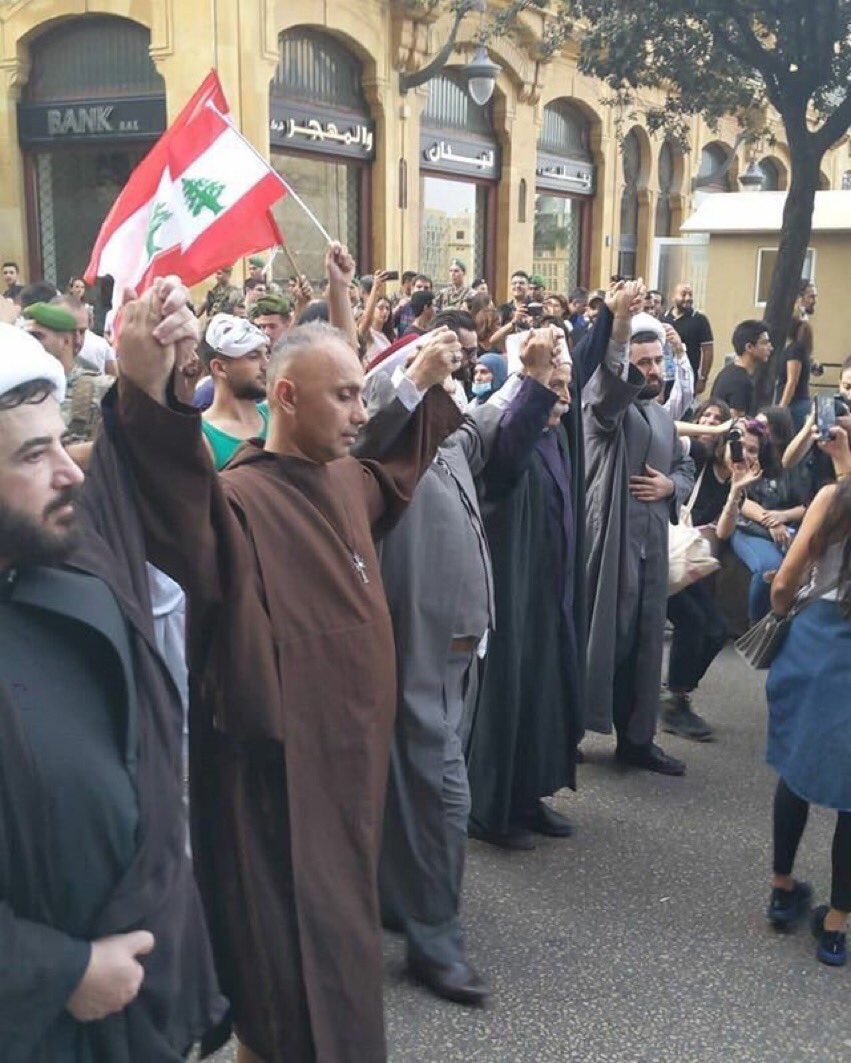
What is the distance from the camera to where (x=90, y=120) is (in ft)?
53.0

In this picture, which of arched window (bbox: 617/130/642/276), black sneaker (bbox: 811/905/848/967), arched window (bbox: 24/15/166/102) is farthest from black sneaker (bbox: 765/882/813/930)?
arched window (bbox: 617/130/642/276)

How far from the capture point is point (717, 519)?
18.9ft

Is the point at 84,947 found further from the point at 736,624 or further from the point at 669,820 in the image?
the point at 736,624

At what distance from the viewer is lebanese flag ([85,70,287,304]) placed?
448cm

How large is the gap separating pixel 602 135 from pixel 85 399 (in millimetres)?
22632

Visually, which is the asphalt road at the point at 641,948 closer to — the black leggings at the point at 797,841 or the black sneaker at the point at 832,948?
the black sneaker at the point at 832,948

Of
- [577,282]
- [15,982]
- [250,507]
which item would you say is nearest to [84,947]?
[15,982]

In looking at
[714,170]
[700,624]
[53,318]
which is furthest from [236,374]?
[714,170]

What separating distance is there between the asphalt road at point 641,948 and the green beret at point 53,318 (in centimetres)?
281

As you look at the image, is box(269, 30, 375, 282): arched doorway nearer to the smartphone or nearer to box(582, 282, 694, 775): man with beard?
box(582, 282, 694, 775): man with beard

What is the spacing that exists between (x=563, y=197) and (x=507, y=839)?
21334 mm

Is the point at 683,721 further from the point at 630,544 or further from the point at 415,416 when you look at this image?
the point at 415,416

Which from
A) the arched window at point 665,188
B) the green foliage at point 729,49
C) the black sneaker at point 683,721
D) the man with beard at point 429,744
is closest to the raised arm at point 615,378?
the man with beard at point 429,744

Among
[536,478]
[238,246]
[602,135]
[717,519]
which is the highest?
[602,135]
